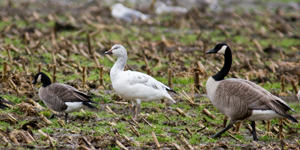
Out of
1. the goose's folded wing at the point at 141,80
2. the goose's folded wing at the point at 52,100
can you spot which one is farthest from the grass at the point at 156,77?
the goose's folded wing at the point at 141,80

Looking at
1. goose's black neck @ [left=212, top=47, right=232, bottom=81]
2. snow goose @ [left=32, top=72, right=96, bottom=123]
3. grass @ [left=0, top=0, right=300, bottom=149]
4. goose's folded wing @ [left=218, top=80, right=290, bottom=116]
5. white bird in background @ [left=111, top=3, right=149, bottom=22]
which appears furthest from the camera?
white bird in background @ [left=111, top=3, right=149, bottom=22]

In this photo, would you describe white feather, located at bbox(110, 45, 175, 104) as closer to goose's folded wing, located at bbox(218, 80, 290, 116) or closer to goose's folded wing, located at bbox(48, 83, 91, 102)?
goose's folded wing, located at bbox(48, 83, 91, 102)

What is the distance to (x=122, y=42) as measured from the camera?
16.7m

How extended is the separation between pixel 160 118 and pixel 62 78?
3.55 metres

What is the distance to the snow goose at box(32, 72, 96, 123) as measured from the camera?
838cm

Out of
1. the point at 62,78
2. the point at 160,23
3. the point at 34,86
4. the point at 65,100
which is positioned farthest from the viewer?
the point at 160,23

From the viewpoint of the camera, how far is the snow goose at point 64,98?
838 centimetres

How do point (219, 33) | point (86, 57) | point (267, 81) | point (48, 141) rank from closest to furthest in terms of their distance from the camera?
point (48, 141), point (267, 81), point (86, 57), point (219, 33)

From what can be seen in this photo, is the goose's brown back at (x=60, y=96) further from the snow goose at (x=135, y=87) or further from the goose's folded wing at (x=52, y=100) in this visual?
the snow goose at (x=135, y=87)

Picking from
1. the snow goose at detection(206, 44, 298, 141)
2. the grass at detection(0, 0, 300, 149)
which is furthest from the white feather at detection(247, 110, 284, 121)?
the grass at detection(0, 0, 300, 149)

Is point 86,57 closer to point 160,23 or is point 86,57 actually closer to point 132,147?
point 132,147

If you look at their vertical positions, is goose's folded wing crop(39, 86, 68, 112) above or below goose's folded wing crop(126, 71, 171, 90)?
below

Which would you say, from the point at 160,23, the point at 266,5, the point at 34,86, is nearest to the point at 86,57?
the point at 34,86

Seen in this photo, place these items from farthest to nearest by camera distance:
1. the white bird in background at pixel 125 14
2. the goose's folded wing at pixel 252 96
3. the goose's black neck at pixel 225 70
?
the white bird in background at pixel 125 14
the goose's black neck at pixel 225 70
the goose's folded wing at pixel 252 96
